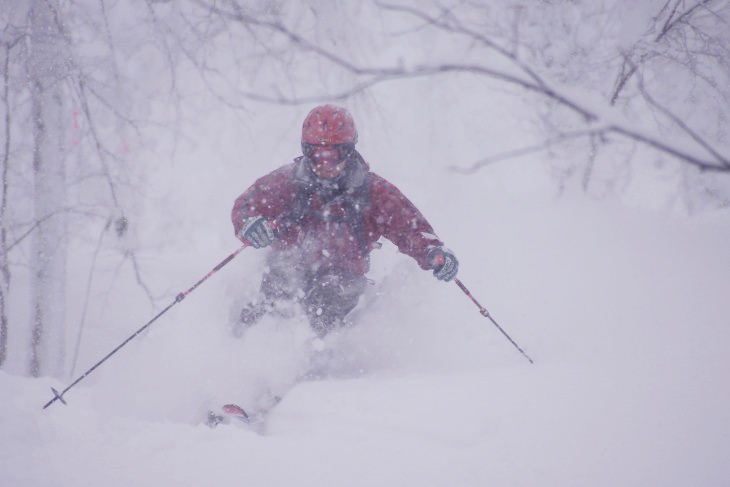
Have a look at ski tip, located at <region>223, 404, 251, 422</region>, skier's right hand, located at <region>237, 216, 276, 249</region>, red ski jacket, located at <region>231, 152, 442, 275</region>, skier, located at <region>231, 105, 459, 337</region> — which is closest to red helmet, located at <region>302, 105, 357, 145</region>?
skier, located at <region>231, 105, 459, 337</region>

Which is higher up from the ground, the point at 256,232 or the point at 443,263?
the point at 256,232

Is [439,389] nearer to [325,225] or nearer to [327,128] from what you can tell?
[325,225]

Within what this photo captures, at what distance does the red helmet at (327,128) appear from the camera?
343cm

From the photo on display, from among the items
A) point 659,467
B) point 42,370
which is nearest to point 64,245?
point 42,370

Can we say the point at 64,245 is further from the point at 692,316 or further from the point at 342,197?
the point at 692,316

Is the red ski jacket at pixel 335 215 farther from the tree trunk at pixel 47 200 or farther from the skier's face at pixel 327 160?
the tree trunk at pixel 47 200

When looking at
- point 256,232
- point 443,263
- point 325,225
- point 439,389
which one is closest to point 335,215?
point 325,225

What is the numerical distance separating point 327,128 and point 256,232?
3.29 feet

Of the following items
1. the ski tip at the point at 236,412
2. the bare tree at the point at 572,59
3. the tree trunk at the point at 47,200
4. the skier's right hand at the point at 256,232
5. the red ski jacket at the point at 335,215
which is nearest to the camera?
the bare tree at the point at 572,59

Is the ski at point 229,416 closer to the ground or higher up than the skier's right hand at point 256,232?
closer to the ground

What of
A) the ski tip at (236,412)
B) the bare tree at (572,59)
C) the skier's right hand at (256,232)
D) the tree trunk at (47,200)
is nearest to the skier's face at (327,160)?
the bare tree at (572,59)

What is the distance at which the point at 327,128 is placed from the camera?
135 inches

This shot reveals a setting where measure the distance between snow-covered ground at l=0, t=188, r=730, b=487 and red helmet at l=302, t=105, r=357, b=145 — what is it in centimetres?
166

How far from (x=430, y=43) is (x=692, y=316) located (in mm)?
7502
